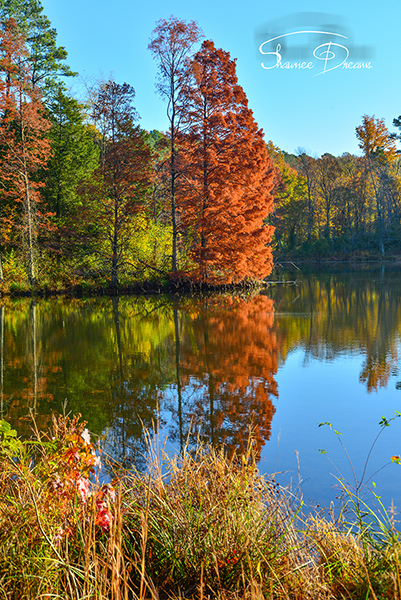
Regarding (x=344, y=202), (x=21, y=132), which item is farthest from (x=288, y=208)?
(x=21, y=132)

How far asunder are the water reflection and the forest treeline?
6465 mm

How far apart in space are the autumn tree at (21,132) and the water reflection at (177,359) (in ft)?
23.7

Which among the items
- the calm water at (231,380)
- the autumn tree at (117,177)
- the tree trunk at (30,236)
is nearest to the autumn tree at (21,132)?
the tree trunk at (30,236)

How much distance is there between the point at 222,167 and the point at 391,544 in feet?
73.0

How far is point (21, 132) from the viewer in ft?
80.7

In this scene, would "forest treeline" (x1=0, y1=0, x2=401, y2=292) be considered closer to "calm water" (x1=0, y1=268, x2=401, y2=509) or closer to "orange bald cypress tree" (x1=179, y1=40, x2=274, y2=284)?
"orange bald cypress tree" (x1=179, y1=40, x2=274, y2=284)

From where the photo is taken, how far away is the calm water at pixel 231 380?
5.41 meters

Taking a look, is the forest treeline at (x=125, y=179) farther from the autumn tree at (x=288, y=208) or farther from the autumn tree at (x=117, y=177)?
the autumn tree at (x=288, y=208)

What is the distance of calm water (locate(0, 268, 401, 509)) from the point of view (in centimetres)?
541

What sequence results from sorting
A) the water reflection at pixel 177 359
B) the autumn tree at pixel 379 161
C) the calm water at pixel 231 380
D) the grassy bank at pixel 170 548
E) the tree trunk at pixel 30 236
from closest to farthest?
the grassy bank at pixel 170 548, the calm water at pixel 231 380, the water reflection at pixel 177 359, the tree trunk at pixel 30 236, the autumn tree at pixel 379 161

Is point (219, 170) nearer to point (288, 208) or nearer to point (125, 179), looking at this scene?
point (125, 179)

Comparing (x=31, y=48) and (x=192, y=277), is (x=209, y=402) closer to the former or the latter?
(x=192, y=277)

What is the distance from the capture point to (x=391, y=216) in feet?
163

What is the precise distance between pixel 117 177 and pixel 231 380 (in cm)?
1913
